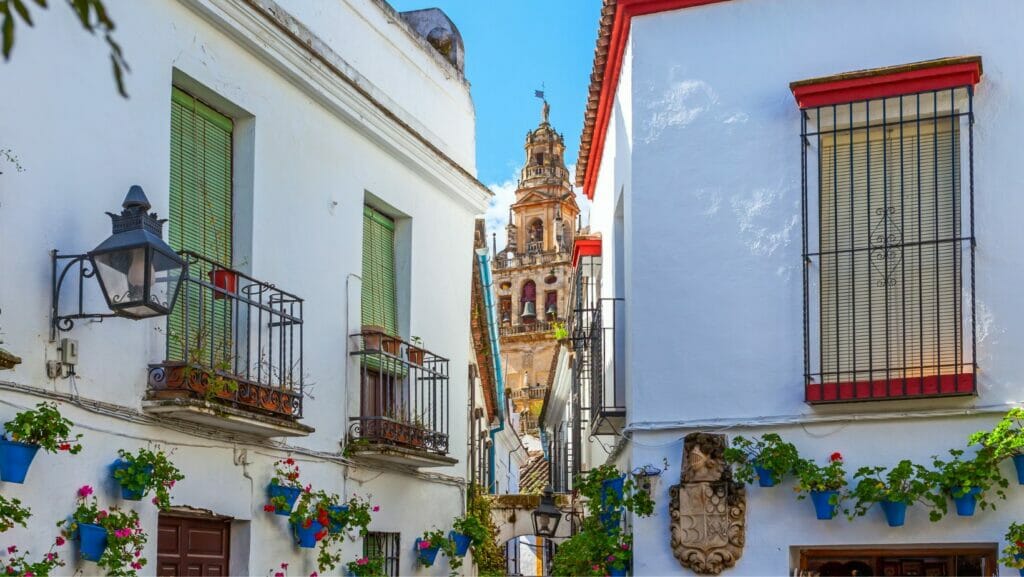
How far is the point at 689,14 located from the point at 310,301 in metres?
3.40

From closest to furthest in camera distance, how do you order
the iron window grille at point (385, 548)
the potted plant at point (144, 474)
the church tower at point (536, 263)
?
the potted plant at point (144, 474) < the iron window grille at point (385, 548) < the church tower at point (536, 263)

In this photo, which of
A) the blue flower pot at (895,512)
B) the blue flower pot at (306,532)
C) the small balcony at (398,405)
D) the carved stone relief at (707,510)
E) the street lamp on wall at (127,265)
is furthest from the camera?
the small balcony at (398,405)

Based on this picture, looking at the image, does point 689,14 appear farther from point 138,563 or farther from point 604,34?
point 138,563

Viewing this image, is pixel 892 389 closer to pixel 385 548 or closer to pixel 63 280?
pixel 385 548

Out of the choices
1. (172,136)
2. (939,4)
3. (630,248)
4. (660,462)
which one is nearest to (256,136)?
(172,136)

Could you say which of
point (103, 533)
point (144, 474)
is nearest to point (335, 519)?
point (144, 474)

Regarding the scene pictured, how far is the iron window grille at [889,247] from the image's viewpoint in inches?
398

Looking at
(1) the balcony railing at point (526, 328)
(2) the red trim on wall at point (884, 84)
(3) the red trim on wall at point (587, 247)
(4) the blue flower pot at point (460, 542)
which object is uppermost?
(1) the balcony railing at point (526, 328)

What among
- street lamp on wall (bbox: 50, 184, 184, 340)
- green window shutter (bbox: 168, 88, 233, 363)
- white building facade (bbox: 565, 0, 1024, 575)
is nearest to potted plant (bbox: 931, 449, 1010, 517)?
white building facade (bbox: 565, 0, 1024, 575)

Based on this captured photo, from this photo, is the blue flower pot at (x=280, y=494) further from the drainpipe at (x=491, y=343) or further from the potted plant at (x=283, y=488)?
the drainpipe at (x=491, y=343)

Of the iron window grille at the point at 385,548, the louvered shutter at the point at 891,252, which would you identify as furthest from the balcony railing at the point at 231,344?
the louvered shutter at the point at 891,252

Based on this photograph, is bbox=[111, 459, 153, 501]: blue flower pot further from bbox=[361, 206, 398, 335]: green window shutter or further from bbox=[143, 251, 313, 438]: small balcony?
bbox=[361, 206, 398, 335]: green window shutter

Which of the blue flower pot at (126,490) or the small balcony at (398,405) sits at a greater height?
the small balcony at (398,405)

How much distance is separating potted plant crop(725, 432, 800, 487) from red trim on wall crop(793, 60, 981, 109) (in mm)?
2231
